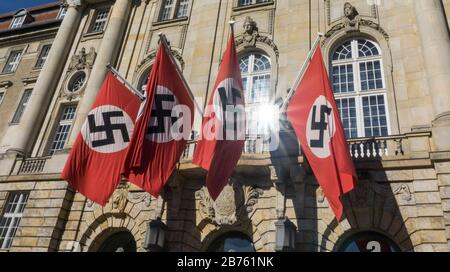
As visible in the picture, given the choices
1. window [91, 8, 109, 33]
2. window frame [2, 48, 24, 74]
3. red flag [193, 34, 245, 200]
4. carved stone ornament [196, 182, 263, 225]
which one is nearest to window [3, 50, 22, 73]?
window frame [2, 48, 24, 74]

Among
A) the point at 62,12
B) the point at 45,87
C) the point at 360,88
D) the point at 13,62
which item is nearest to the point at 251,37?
the point at 360,88

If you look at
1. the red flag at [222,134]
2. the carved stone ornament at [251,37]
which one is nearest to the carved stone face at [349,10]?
the carved stone ornament at [251,37]

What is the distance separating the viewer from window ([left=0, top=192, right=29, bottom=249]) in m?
16.8

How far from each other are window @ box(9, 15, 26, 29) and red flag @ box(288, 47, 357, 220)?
27.0 metres

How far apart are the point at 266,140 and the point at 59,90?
45.9 feet

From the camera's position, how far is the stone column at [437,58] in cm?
1212

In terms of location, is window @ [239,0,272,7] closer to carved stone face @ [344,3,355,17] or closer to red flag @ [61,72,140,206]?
carved stone face @ [344,3,355,17]

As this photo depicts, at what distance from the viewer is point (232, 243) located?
→ 13438 mm

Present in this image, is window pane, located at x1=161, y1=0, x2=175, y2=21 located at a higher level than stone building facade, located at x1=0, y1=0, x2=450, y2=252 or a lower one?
higher

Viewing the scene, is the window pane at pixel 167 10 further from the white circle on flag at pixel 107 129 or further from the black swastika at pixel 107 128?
the black swastika at pixel 107 128
